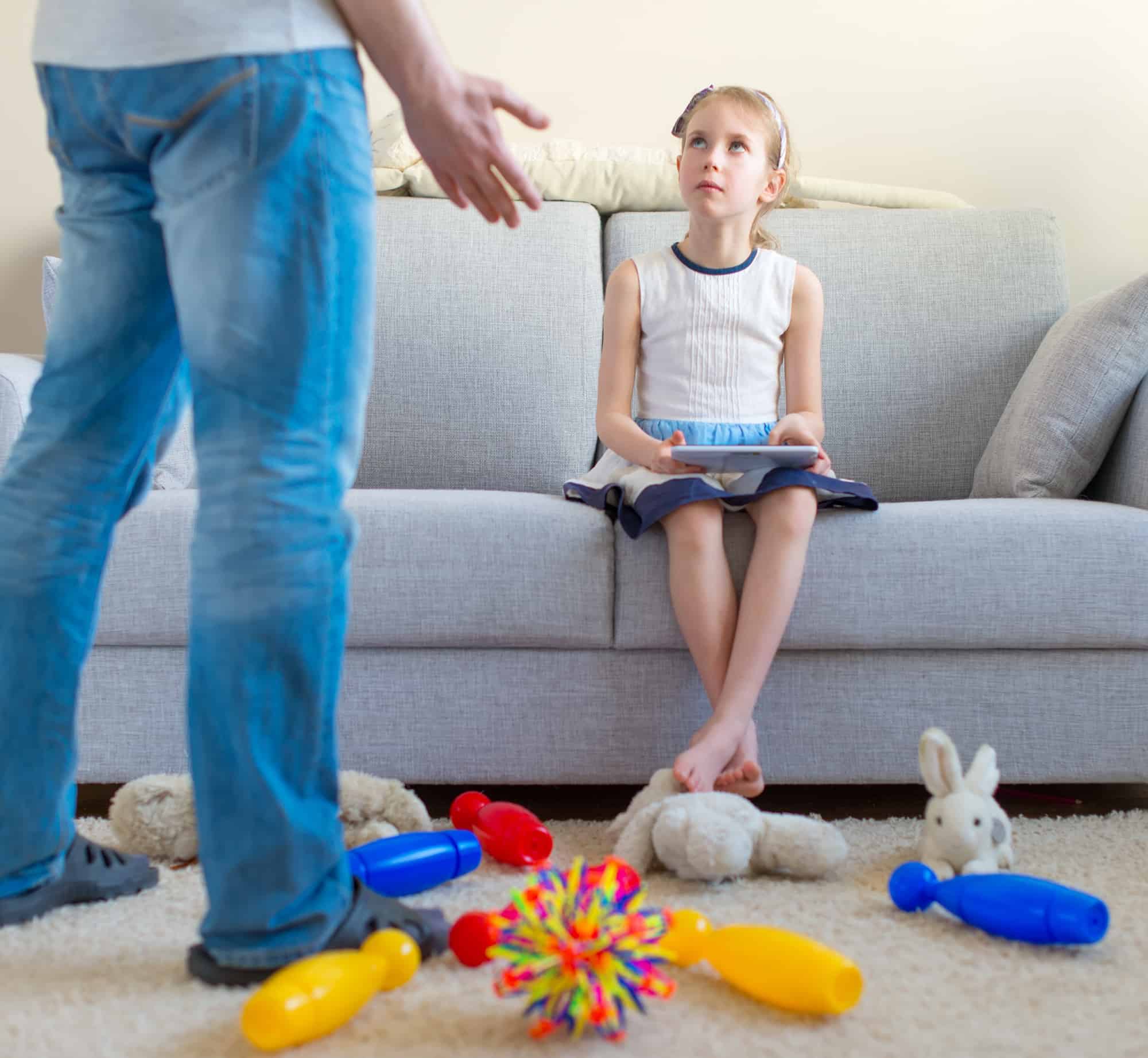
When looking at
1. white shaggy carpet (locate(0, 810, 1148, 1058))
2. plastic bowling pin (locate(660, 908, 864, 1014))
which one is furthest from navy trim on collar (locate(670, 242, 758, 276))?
plastic bowling pin (locate(660, 908, 864, 1014))

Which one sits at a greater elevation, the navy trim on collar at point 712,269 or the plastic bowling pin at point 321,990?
the navy trim on collar at point 712,269

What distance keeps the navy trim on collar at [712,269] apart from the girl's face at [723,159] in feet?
0.26

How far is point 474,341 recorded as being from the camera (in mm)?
1987

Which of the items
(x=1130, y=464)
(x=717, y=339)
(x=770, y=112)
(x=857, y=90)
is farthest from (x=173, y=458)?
(x=857, y=90)

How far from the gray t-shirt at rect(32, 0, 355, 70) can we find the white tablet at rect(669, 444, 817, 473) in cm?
71

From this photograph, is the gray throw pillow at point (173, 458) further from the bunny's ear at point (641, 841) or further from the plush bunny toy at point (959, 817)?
the plush bunny toy at point (959, 817)

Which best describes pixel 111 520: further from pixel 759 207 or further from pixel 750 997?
pixel 759 207

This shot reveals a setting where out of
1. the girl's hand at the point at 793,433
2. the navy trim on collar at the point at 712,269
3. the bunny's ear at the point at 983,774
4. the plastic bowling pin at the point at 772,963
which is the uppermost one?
the navy trim on collar at the point at 712,269

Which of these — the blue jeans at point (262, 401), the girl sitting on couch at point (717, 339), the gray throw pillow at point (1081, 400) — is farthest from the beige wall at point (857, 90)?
the blue jeans at point (262, 401)

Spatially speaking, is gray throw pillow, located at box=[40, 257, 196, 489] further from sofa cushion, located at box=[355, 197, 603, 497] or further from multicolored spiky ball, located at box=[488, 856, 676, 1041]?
multicolored spiky ball, located at box=[488, 856, 676, 1041]

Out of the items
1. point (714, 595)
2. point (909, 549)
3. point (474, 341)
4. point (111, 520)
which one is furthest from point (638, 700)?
point (474, 341)

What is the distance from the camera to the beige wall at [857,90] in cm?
248

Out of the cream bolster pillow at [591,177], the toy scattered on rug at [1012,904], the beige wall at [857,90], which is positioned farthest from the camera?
the beige wall at [857,90]

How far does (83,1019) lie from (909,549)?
1.02 meters
